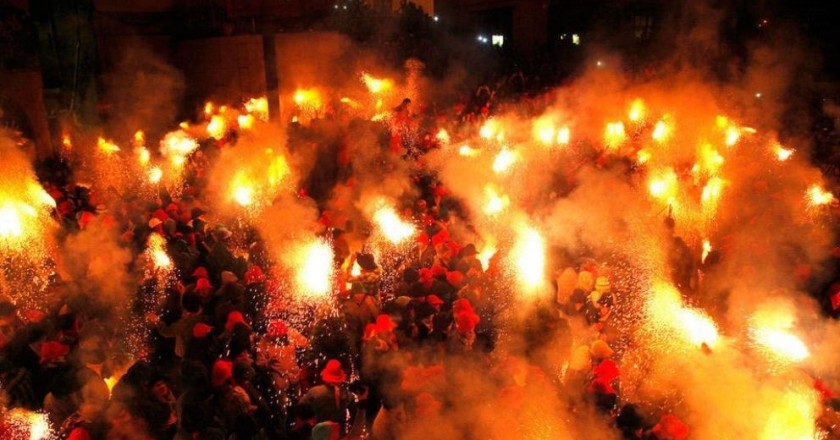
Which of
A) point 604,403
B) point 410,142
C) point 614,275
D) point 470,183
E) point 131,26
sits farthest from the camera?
point 131,26

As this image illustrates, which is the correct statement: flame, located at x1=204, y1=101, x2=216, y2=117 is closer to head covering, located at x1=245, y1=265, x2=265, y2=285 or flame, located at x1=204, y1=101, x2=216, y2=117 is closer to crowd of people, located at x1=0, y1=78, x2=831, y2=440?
crowd of people, located at x1=0, y1=78, x2=831, y2=440

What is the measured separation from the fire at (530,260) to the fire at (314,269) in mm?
1683

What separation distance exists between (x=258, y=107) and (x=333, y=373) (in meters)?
9.00

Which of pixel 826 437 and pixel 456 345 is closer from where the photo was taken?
pixel 826 437

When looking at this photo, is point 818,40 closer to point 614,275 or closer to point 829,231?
point 829,231

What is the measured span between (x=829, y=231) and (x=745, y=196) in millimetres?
1115

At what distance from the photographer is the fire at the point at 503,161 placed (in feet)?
25.3

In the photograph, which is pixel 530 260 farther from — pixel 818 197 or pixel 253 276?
pixel 818 197

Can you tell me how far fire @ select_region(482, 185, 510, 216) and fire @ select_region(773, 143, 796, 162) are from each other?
3920mm

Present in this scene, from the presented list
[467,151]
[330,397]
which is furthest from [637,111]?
[330,397]

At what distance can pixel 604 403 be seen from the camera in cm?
383

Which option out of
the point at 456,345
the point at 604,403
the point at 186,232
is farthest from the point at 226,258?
the point at 604,403

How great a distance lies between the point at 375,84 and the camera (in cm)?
1303

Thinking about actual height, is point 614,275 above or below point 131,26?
below
